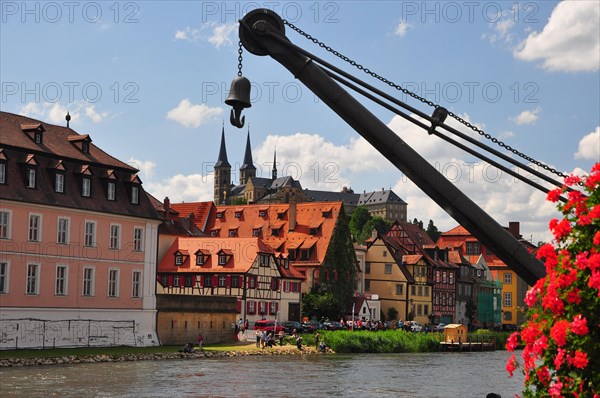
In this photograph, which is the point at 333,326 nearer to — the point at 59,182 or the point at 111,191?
the point at 111,191

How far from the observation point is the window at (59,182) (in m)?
53.8

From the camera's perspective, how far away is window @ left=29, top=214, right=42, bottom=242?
2047 inches

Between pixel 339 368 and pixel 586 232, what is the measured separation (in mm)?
41903

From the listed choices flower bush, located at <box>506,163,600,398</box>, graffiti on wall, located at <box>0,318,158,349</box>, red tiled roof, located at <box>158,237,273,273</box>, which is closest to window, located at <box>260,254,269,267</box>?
red tiled roof, located at <box>158,237,273,273</box>

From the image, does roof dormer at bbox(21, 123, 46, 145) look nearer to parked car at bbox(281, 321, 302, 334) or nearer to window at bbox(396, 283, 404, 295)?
parked car at bbox(281, 321, 302, 334)

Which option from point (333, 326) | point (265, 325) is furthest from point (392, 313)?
point (265, 325)

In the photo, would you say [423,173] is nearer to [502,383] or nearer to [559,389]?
[559,389]

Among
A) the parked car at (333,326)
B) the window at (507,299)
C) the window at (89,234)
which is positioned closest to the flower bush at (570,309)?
the window at (89,234)

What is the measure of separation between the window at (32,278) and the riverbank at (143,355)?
386 cm

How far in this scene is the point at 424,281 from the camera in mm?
109562

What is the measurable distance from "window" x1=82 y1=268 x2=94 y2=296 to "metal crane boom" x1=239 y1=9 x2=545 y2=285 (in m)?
40.4

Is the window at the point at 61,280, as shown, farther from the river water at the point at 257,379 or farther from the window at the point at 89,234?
the river water at the point at 257,379

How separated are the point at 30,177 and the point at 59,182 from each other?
219 cm

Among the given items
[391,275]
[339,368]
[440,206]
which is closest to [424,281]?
[391,275]
